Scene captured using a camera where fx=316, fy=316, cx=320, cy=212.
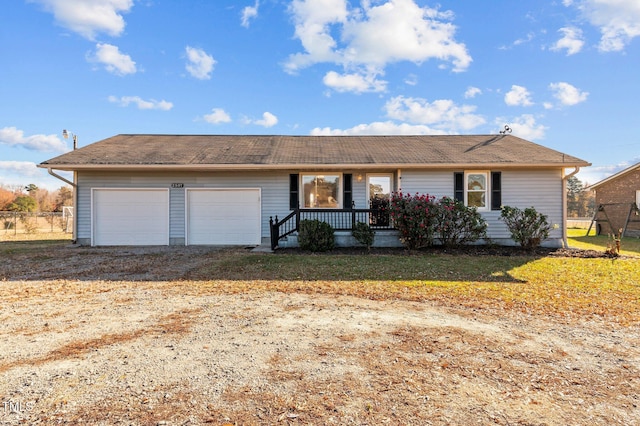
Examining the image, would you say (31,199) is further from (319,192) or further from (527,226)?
(527,226)

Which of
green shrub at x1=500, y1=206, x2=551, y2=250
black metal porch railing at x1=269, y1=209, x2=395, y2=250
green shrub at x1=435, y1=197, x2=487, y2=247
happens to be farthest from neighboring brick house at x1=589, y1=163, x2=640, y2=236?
black metal porch railing at x1=269, y1=209, x2=395, y2=250


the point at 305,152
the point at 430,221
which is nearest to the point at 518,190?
the point at 430,221

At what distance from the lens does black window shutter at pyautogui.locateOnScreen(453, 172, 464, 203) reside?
35.6 ft

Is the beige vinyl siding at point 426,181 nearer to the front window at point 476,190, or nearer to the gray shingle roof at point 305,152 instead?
the gray shingle roof at point 305,152

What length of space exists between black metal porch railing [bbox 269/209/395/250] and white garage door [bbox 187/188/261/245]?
0.99 meters

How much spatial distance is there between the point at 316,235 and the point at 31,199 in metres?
29.8

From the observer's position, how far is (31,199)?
26.7 metres

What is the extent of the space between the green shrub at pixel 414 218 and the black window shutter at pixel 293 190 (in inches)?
132

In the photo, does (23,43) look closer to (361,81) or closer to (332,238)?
(332,238)

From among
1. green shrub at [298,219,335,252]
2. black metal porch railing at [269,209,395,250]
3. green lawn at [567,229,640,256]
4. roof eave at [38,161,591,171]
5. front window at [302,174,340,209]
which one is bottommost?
green lawn at [567,229,640,256]

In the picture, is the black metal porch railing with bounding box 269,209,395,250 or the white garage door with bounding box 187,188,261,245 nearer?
the black metal porch railing with bounding box 269,209,395,250

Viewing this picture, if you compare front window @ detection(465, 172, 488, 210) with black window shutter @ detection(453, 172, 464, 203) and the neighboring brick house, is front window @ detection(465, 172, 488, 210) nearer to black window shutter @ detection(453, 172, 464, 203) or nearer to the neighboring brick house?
black window shutter @ detection(453, 172, 464, 203)

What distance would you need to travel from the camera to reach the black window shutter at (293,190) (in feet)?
36.4

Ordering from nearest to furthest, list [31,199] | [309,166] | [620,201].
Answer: [309,166] → [620,201] → [31,199]
